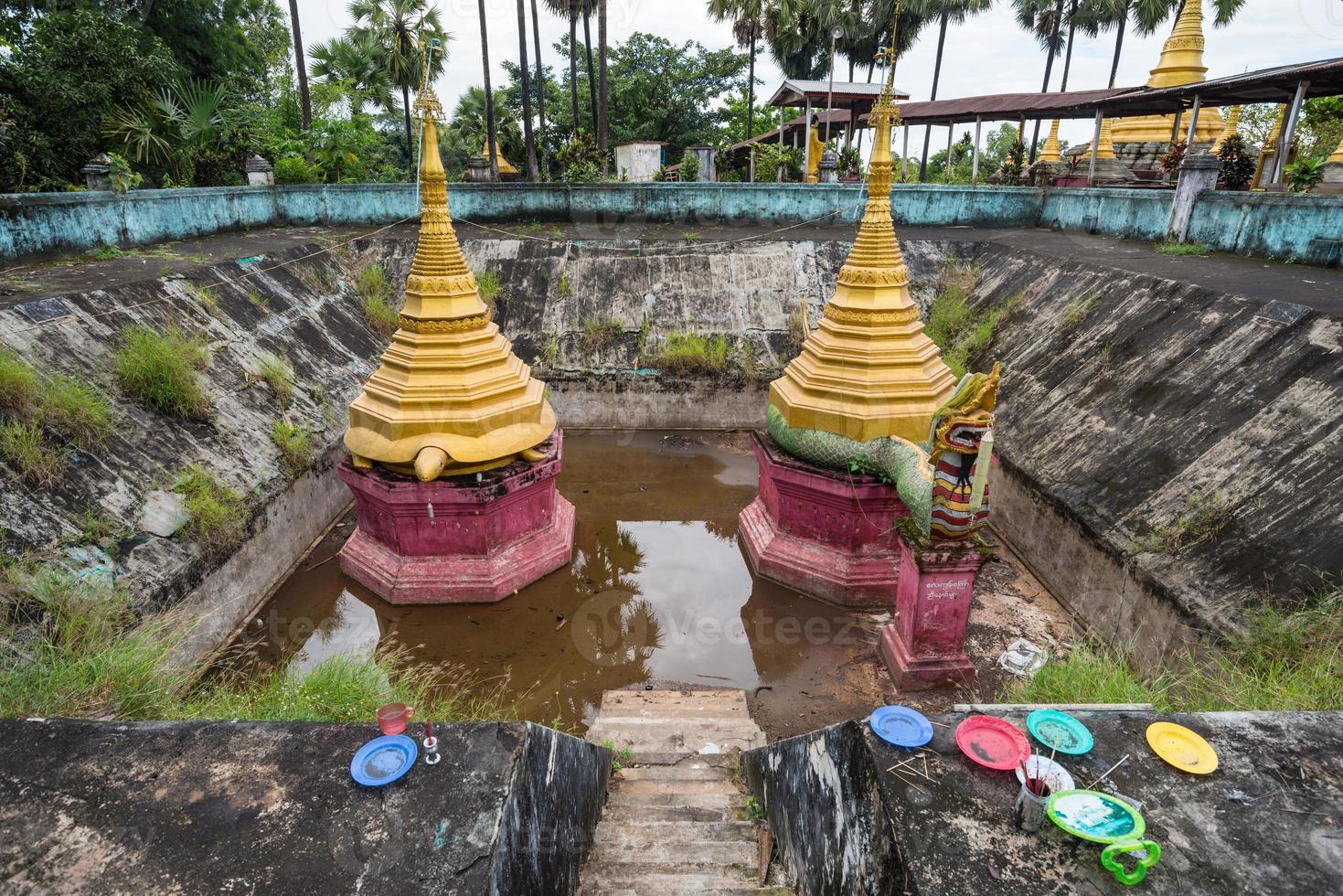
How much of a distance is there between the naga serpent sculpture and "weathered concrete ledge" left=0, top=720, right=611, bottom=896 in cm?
392

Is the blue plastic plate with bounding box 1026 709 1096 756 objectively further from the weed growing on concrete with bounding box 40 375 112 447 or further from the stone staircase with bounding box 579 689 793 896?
the weed growing on concrete with bounding box 40 375 112 447

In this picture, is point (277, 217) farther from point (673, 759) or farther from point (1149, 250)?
point (1149, 250)

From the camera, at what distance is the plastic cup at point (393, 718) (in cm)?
297

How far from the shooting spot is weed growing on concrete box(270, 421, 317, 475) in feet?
27.8

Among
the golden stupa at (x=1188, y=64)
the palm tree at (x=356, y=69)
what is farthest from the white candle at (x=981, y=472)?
the palm tree at (x=356, y=69)

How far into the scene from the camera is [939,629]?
21.0ft

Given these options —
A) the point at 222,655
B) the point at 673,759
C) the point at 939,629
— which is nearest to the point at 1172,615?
the point at 939,629

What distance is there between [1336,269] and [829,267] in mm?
7467

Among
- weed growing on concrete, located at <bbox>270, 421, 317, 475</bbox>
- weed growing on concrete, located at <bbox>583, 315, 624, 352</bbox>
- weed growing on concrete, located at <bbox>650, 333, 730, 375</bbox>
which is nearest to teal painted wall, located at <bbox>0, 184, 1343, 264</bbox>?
weed growing on concrete, located at <bbox>583, 315, 624, 352</bbox>

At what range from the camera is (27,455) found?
6.02 m

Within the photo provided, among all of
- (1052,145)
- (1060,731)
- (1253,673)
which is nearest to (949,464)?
(1253,673)

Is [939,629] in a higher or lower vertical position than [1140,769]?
lower

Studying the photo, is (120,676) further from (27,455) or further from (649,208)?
(649,208)

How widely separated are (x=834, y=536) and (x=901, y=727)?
16.0 feet
